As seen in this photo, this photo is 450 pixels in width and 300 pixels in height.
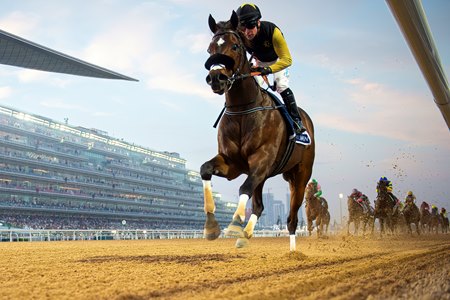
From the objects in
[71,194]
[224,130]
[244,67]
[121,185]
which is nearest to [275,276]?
[224,130]

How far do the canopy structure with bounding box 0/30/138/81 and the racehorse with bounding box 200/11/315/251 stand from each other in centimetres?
6314

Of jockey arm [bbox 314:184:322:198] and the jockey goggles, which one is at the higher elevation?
the jockey goggles

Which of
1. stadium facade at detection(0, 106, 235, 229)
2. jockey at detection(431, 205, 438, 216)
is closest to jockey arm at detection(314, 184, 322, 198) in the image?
jockey at detection(431, 205, 438, 216)

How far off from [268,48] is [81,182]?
208 ft

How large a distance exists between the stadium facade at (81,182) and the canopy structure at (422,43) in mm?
53526

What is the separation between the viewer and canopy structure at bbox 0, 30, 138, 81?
6391cm

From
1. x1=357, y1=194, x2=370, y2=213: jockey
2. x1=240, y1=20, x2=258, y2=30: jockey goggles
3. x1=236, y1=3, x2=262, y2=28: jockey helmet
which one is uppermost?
x1=236, y1=3, x2=262, y2=28: jockey helmet

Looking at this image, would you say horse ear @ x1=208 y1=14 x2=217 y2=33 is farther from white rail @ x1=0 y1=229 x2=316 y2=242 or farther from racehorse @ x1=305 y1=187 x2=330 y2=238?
white rail @ x1=0 y1=229 x2=316 y2=242

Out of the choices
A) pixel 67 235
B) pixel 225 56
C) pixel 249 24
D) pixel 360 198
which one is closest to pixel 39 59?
pixel 67 235

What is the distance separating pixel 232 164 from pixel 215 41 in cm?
147

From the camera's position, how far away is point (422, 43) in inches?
152

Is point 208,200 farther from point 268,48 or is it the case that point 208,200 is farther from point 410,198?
point 410,198

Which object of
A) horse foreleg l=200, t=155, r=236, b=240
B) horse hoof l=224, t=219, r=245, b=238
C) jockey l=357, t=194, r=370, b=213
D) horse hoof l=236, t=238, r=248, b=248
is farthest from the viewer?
jockey l=357, t=194, r=370, b=213

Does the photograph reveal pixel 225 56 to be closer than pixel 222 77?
No
